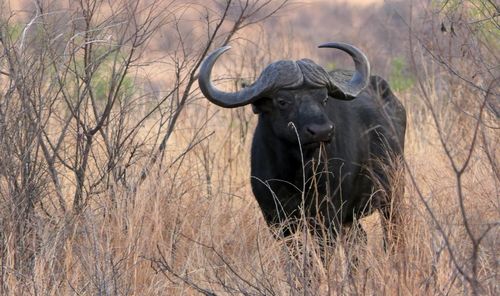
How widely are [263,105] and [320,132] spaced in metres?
0.59

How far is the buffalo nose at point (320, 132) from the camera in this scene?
215 inches

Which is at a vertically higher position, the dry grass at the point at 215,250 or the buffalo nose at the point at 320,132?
the buffalo nose at the point at 320,132

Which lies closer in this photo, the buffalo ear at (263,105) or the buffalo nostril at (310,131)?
the buffalo nostril at (310,131)

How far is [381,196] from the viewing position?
251 inches

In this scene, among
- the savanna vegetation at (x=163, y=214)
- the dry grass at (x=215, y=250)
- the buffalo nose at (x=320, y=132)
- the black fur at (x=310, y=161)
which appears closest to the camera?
the dry grass at (x=215, y=250)

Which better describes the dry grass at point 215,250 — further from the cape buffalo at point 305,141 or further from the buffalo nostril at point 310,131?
the buffalo nostril at point 310,131

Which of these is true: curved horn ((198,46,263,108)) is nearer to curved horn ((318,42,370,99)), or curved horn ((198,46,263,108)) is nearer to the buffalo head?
the buffalo head

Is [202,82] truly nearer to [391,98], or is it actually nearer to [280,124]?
[280,124]

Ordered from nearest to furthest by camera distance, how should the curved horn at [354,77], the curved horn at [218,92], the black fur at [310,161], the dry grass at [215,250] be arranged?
the dry grass at [215,250] < the black fur at [310,161] < the curved horn at [218,92] < the curved horn at [354,77]

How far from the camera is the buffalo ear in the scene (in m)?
5.90

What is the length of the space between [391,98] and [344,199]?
3.87 feet

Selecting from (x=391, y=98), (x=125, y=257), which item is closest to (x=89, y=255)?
(x=125, y=257)

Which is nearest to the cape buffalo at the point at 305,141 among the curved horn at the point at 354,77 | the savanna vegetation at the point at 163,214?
the curved horn at the point at 354,77

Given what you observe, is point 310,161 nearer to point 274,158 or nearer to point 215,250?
point 274,158
